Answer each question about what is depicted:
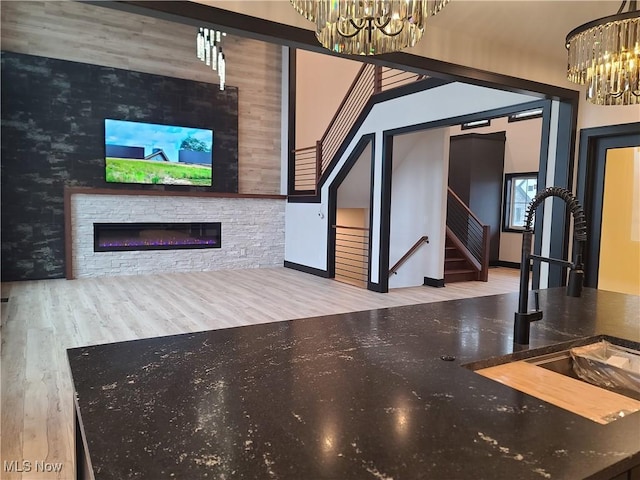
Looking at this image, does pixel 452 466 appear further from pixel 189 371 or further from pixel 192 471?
pixel 189 371

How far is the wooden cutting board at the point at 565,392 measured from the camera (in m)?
1.13

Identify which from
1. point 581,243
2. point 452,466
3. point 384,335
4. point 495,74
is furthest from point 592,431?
point 495,74

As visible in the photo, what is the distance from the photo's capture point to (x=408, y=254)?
7.31 metres

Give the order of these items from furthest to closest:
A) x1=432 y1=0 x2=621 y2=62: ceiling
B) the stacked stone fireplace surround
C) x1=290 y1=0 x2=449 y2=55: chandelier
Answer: the stacked stone fireplace surround < x1=432 y1=0 x2=621 y2=62: ceiling < x1=290 y1=0 x2=449 y2=55: chandelier

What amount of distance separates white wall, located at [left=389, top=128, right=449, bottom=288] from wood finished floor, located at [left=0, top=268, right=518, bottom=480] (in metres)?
0.49

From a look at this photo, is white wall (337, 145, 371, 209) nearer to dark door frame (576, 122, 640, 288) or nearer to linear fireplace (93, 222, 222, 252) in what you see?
linear fireplace (93, 222, 222, 252)

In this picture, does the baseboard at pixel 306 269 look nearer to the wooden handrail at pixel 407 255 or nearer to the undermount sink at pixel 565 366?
the wooden handrail at pixel 407 255

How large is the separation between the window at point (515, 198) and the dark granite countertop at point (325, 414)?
8.76 meters

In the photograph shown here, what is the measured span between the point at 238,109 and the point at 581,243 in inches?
313

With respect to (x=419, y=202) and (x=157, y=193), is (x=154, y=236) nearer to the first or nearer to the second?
(x=157, y=193)

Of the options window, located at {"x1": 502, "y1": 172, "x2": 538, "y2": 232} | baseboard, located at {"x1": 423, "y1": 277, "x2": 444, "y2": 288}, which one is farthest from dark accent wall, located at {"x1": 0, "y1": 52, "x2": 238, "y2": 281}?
window, located at {"x1": 502, "y1": 172, "x2": 538, "y2": 232}

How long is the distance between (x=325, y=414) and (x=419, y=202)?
6631 millimetres

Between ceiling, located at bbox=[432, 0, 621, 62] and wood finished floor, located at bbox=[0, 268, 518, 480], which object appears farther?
ceiling, located at bbox=[432, 0, 621, 62]

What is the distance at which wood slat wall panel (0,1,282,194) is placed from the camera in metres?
6.93
